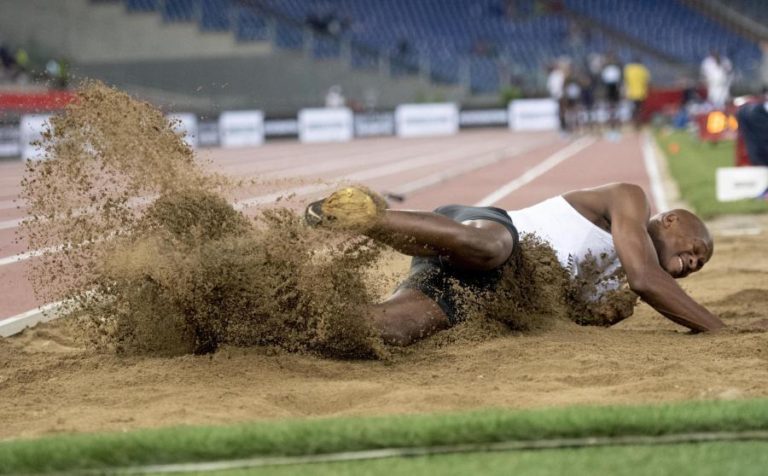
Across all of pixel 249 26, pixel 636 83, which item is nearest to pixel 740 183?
pixel 636 83

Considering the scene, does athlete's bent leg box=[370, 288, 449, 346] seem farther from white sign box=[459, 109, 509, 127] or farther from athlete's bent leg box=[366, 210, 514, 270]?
white sign box=[459, 109, 509, 127]

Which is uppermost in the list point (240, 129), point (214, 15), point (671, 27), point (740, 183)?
point (214, 15)

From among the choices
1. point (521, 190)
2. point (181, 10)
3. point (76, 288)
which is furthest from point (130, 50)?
point (76, 288)

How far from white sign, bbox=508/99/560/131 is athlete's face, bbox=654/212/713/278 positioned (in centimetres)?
3388

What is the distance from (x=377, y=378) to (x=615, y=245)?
55.3 inches

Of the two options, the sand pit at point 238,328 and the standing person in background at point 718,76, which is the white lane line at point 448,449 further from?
the standing person in background at point 718,76

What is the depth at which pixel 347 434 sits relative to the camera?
334cm

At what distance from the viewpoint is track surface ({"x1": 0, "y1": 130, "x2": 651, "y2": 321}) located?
10664mm

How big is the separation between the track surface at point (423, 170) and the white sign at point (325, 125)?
13.7 feet

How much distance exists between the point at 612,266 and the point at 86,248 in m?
2.57

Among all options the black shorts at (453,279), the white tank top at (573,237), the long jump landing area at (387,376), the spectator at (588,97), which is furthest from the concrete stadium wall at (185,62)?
the black shorts at (453,279)

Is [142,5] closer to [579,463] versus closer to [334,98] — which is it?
[334,98]

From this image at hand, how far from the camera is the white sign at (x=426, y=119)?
38.4 metres

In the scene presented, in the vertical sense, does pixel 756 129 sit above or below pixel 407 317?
above
